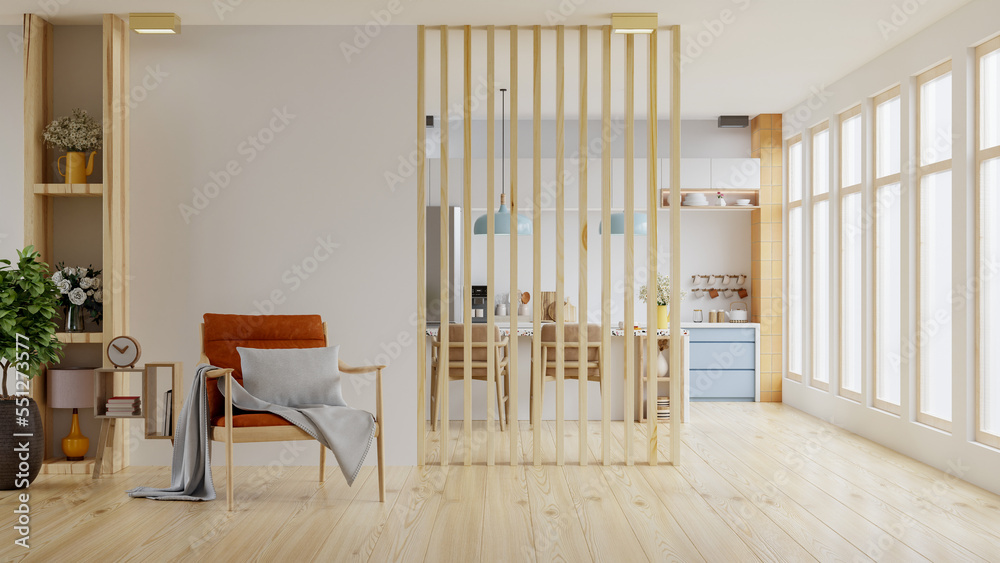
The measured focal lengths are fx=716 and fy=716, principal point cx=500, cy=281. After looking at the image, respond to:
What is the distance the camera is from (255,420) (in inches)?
141

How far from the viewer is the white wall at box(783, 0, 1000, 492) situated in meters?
4.12

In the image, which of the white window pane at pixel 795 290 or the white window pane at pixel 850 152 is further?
the white window pane at pixel 795 290

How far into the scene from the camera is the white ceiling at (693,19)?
4.13 meters

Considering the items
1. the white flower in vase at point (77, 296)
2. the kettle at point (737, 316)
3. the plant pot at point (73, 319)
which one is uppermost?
the white flower in vase at point (77, 296)

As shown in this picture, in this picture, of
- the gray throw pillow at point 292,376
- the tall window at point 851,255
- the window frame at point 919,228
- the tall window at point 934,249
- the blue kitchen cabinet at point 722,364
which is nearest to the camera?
the gray throw pillow at point 292,376

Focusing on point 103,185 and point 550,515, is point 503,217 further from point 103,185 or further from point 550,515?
point 550,515

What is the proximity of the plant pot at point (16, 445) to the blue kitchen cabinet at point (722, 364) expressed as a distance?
544cm

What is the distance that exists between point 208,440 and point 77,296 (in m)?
1.33

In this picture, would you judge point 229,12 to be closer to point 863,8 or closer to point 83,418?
point 83,418

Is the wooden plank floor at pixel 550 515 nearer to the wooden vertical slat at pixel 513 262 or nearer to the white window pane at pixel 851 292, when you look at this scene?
the wooden vertical slat at pixel 513 262

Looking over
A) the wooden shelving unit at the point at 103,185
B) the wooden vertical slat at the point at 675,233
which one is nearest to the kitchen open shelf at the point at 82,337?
the wooden shelving unit at the point at 103,185

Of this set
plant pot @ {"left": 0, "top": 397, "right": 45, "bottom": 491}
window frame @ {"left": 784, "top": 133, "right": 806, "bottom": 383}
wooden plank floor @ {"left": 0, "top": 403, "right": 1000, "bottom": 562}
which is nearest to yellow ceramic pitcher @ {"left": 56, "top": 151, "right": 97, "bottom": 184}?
plant pot @ {"left": 0, "top": 397, "right": 45, "bottom": 491}

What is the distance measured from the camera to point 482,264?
7949mm

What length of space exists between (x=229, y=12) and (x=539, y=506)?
10.9 feet
